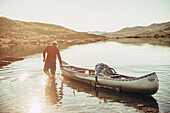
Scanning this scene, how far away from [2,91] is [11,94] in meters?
1.06

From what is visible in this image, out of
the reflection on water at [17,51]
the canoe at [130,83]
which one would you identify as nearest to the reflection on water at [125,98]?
the canoe at [130,83]

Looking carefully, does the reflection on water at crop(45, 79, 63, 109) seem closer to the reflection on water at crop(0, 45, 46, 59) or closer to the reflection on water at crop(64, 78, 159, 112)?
the reflection on water at crop(64, 78, 159, 112)

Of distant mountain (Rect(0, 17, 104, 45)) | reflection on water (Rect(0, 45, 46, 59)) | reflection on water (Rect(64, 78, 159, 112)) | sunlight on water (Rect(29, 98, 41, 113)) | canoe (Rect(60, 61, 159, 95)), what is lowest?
sunlight on water (Rect(29, 98, 41, 113))

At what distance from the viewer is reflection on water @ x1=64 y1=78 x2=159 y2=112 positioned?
10102 mm

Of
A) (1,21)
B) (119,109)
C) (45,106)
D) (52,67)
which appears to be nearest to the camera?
(119,109)

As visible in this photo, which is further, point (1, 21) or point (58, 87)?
point (1, 21)

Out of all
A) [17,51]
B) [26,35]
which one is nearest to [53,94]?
[17,51]

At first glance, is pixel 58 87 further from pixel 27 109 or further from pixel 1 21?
pixel 1 21

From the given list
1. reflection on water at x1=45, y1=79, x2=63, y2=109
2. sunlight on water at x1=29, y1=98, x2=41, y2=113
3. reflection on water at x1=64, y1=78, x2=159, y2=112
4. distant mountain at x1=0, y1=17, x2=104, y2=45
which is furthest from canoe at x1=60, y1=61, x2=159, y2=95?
distant mountain at x1=0, y1=17, x2=104, y2=45

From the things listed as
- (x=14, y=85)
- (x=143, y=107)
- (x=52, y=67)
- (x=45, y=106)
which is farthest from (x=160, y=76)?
(x=14, y=85)

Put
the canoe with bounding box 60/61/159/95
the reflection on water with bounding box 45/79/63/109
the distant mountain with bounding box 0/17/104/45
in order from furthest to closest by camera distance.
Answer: the distant mountain with bounding box 0/17/104/45, the reflection on water with bounding box 45/79/63/109, the canoe with bounding box 60/61/159/95

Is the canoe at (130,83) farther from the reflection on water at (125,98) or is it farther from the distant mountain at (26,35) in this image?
the distant mountain at (26,35)

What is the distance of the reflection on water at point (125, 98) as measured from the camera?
10.1 m

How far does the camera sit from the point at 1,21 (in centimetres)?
18250
